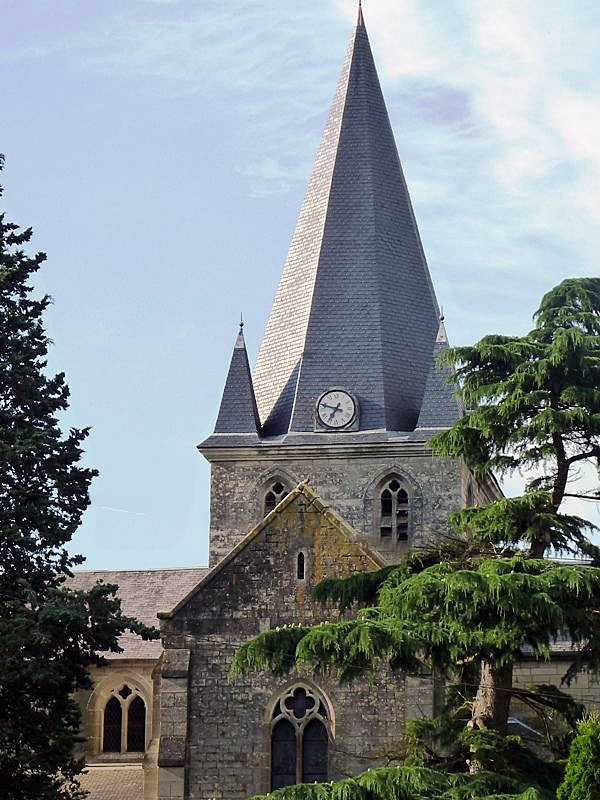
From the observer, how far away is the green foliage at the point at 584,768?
17078mm

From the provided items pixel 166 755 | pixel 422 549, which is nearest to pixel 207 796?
pixel 166 755

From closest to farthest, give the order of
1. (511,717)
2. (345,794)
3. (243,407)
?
(345,794) → (511,717) → (243,407)

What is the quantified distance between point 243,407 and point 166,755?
10589mm

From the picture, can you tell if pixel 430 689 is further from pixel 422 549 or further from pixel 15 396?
pixel 15 396

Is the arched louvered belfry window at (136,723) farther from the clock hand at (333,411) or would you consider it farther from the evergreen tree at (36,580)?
the evergreen tree at (36,580)

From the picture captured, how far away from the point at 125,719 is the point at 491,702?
1554 cm

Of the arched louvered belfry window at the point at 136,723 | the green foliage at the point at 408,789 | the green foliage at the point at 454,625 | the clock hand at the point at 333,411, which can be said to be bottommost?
the green foliage at the point at 408,789

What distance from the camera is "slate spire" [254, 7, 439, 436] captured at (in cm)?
3459

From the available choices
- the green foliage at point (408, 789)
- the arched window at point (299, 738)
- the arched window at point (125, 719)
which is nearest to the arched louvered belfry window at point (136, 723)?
the arched window at point (125, 719)

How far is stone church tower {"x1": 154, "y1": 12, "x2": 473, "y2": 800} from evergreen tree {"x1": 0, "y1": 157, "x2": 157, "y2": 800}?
7.05 feet

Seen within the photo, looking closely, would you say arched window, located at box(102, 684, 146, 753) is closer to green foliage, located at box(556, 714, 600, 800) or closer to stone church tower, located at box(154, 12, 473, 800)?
stone church tower, located at box(154, 12, 473, 800)

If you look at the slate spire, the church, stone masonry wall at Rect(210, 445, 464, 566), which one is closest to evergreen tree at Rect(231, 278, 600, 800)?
the church

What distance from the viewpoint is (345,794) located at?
17438 mm

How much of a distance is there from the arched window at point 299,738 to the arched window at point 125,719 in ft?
28.1
